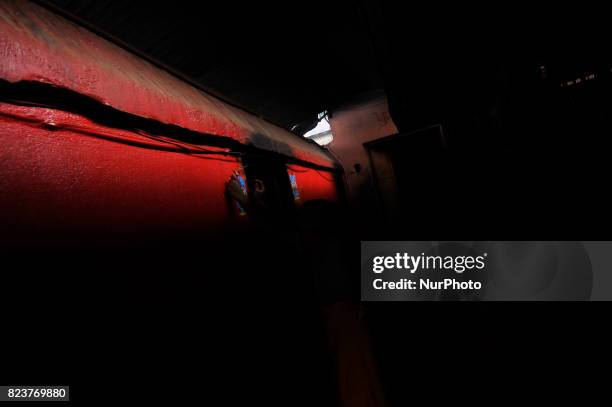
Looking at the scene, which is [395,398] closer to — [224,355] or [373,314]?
[373,314]

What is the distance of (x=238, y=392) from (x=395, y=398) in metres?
3.34

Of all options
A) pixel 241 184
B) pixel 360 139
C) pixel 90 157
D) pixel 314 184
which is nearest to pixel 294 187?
pixel 314 184

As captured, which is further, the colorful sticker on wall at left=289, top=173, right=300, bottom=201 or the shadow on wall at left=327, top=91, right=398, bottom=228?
the shadow on wall at left=327, top=91, right=398, bottom=228

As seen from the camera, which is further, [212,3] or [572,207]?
[572,207]

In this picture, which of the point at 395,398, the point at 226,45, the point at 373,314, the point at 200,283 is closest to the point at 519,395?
the point at 395,398

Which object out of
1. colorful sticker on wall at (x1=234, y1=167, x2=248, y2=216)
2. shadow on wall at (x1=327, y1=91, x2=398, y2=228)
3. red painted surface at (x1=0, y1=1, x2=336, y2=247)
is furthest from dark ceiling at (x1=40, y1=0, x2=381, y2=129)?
colorful sticker on wall at (x1=234, y1=167, x2=248, y2=216)

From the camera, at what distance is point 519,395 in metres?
3.93

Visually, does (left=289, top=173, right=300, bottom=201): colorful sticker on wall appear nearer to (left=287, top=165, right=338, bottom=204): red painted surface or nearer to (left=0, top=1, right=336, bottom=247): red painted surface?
(left=287, top=165, right=338, bottom=204): red painted surface

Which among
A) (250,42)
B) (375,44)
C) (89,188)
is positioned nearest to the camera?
(89,188)

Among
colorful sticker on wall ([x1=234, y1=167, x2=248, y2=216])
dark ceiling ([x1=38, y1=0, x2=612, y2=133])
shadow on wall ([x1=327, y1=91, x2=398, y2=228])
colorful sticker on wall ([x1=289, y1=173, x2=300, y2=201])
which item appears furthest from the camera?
shadow on wall ([x1=327, y1=91, x2=398, y2=228])

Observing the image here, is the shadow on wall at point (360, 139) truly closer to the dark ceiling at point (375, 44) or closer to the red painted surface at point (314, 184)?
the red painted surface at point (314, 184)

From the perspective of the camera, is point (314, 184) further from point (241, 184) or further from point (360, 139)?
point (360, 139)

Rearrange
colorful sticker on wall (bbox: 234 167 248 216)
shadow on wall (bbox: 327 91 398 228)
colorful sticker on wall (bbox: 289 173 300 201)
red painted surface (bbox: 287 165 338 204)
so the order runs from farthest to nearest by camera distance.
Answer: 1. shadow on wall (bbox: 327 91 398 228)
2. red painted surface (bbox: 287 165 338 204)
3. colorful sticker on wall (bbox: 289 173 300 201)
4. colorful sticker on wall (bbox: 234 167 248 216)

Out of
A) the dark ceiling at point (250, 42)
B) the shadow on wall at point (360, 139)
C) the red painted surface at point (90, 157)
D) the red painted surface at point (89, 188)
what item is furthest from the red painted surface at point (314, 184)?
the red painted surface at point (89, 188)
